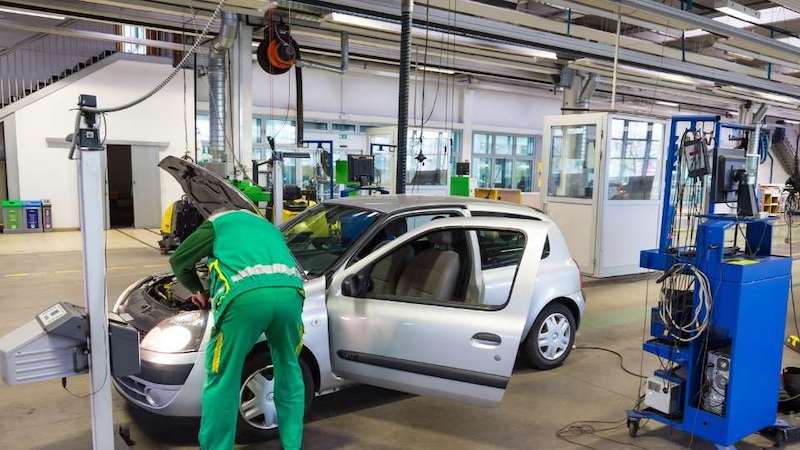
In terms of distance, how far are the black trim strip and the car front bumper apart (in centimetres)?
80

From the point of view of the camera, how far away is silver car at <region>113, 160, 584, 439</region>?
3.02 metres

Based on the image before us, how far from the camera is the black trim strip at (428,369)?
3.11 meters

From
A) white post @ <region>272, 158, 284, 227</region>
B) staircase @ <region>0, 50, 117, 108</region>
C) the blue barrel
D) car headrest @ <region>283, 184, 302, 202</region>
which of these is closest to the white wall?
the blue barrel

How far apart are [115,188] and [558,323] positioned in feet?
44.6

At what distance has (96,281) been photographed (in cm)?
224

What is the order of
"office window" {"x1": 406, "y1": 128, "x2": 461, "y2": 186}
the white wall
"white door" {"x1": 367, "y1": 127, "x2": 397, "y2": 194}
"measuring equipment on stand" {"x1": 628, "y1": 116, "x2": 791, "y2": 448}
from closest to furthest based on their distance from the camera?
"measuring equipment on stand" {"x1": 628, "y1": 116, "x2": 791, "y2": 448} → the white wall → "office window" {"x1": 406, "y1": 128, "x2": 461, "y2": 186} → "white door" {"x1": 367, "y1": 127, "x2": 397, "y2": 194}

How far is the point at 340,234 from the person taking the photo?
4.00 metres

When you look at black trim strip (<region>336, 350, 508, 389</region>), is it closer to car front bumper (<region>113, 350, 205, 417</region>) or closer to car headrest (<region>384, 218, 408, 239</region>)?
car front bumper (<region>113, 350, 205, 417</region>)

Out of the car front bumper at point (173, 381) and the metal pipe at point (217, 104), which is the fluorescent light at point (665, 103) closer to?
the metal pipe at point (217, 104)

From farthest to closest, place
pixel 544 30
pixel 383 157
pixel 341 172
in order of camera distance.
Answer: pixel 383 157 < pixel 341 172 < pixel 544 30

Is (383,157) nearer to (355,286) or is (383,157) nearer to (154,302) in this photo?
(154,302)

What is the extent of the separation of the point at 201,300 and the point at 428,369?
1.35 metres

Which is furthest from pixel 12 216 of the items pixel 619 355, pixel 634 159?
pixel 619 355

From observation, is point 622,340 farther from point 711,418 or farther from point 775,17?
point 775,17
